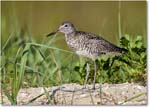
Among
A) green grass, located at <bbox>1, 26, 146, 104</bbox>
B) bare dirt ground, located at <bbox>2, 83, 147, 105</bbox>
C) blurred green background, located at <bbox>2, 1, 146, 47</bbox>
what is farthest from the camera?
blurred green background, located at <bbox>2, 1, 146, 47</bbox>

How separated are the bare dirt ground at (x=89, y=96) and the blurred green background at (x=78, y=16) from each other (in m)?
0.39

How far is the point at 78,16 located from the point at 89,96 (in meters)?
0.86

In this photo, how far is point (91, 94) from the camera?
6828 mm

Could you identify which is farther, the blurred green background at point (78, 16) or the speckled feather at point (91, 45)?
the blurred green background at point (78, 16)

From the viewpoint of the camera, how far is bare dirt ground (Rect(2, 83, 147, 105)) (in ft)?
22.2

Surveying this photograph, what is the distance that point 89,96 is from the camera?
6820mm

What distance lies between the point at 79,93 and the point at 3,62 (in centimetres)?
72

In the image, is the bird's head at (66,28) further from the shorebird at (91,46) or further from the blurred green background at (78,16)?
the blurred green background at (78,16)

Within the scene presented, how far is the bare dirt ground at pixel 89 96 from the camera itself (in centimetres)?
676

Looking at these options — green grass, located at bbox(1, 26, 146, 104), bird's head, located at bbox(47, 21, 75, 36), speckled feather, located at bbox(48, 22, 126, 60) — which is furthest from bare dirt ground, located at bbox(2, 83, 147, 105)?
bird's head, located at bbox(47, 21, 75, 36)

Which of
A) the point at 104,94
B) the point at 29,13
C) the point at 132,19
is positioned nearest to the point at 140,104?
the point at 104,94

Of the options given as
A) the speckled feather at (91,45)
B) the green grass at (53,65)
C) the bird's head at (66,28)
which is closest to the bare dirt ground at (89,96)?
the green grass at (53,65)

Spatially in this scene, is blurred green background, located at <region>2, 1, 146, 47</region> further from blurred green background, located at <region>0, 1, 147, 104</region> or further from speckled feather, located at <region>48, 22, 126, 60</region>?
speckled feather, located at <region>48, 22, 126, 60</region>

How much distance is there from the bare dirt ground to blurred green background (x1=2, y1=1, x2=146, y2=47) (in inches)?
15.5
